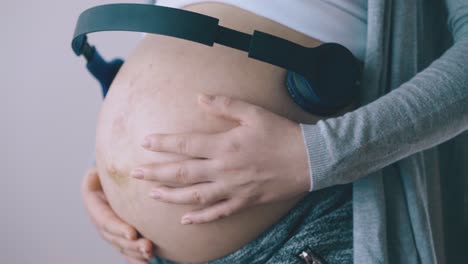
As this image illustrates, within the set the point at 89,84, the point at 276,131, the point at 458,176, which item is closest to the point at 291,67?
the point at 276,131

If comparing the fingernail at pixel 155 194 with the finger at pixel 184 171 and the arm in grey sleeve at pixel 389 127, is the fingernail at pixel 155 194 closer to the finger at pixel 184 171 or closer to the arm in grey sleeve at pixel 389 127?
the finger at pixel 184 171

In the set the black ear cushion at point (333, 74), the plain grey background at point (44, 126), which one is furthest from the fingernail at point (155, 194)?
the plain grey background at point (44, 126)

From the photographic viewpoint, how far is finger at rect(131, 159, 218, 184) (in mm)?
533

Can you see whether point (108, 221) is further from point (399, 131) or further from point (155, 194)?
point (399, 131)

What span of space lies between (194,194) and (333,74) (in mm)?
207

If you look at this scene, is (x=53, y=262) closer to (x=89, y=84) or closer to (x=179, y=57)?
(x=89, y=84)

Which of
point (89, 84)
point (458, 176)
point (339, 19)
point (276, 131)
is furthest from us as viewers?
A: point (89, 84)

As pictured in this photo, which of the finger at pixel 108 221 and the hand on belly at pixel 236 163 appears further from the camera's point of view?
the finger at pixel 108 221

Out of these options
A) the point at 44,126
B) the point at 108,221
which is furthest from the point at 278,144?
the point at 44,126

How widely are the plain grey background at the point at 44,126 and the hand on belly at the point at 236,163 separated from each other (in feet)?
2.33

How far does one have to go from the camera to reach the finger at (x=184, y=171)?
53 centimetres

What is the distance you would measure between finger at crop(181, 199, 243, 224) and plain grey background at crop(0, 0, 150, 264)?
2.32 ft

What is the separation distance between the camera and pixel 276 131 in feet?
1.73

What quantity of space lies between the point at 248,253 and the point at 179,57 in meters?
0.26
